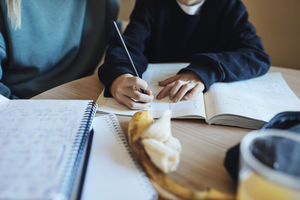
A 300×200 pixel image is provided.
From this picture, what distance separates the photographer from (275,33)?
1159 millimetres

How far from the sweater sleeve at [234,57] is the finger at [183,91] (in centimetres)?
4

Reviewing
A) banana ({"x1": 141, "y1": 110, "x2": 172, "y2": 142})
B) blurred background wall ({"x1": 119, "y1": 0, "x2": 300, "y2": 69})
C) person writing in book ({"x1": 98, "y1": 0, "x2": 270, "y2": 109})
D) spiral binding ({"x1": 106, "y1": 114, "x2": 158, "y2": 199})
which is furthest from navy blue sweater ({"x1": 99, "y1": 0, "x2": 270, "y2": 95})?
blurred background wall ({"x1": 119, "y1": 0, "x2": 300, "y2": 69})

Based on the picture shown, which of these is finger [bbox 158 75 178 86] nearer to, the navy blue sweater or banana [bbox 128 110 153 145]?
the navy blue sweater

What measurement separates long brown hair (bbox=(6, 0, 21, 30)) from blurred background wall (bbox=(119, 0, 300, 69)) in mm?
1044

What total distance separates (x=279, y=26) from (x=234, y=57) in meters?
0.65

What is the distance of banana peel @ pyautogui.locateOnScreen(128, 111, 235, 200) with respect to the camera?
0.27 m

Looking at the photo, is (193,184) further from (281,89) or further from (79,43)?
(79,43)

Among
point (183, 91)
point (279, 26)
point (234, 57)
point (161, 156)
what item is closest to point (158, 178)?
point (161, 156)

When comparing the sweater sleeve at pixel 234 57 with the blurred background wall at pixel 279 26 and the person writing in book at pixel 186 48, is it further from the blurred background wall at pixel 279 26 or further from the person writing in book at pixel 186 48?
the blurred background wall at pixel 279 26

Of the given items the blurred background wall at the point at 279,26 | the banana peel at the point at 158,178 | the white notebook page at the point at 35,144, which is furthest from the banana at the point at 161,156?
the blurred background wall at the point at 279,26

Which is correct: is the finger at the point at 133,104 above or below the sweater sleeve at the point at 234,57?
below

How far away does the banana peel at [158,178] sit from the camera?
0.27 meters

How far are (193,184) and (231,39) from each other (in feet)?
2.18

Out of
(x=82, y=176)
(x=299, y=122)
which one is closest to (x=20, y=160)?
(x=82, y=176)
